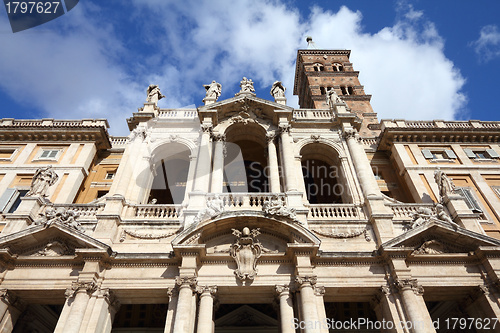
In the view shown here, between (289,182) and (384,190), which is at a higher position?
(384,190)

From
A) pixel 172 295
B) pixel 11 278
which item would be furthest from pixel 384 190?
pixel 11 278

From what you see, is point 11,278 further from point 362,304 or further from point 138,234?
point 362,304

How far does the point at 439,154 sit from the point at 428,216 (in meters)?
9.03

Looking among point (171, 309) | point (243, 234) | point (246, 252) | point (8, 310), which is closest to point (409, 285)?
point (246, 252)

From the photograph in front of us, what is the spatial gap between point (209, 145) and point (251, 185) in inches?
172

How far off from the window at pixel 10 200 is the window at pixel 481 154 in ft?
89.0

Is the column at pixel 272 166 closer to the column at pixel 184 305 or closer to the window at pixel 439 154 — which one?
the column at pixel 184 305

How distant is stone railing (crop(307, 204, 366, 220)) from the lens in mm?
15875

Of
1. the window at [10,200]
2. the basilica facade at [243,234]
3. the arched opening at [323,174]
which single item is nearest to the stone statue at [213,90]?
the basilica facade at [243,234]

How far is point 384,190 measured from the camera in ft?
70.9

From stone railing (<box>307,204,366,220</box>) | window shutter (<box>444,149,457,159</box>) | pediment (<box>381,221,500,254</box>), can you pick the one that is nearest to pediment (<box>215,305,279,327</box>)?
stone railing (<box>307,204,366,220</box>)

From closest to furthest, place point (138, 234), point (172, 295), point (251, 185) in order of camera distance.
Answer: point (172, 295)
point (138, 234)
point (251, 185)

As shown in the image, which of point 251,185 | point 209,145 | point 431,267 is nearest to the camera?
point 431,267

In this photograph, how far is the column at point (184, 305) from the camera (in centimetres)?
1187
